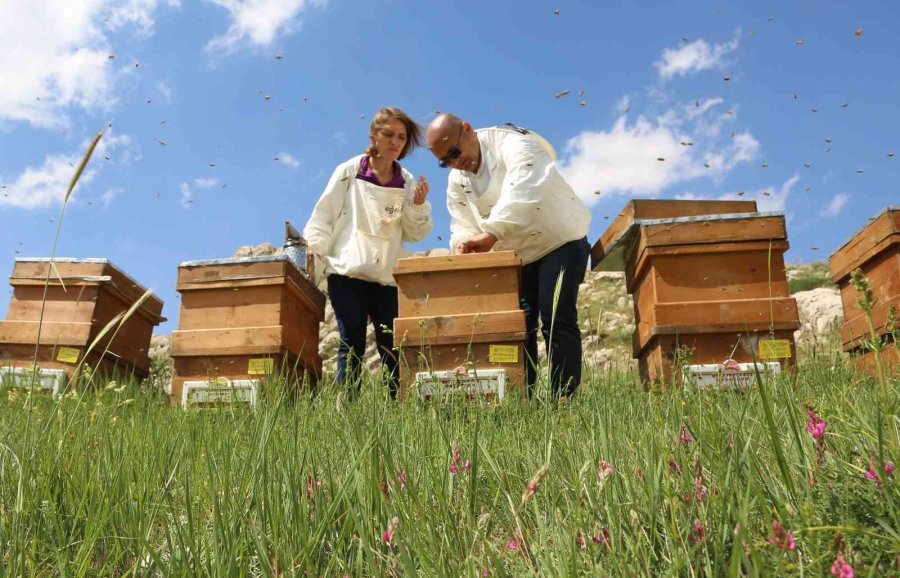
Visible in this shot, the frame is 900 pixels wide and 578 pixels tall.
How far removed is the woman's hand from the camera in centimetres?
624

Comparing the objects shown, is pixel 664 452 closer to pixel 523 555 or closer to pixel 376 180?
pixel 523 555

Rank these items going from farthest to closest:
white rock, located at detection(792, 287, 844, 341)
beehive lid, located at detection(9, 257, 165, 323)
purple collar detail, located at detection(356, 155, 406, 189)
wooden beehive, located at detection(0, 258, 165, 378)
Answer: white rock, located at detection(792, 287, 844, 341), beehive lid, located at detection(9, 257, 165, 323), wooden beehive, located at detection(0, 258, 165, 378), purple collar detail, located at detection(356, 155, 406, 189)

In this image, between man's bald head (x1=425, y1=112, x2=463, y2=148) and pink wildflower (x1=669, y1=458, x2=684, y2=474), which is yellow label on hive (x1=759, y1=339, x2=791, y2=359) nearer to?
man's bald head (x1=425, y1=112, x2=463, y2=148)

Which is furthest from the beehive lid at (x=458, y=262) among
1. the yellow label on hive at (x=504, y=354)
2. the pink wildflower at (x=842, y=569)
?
the pink wildflower at (x=842, y=569)

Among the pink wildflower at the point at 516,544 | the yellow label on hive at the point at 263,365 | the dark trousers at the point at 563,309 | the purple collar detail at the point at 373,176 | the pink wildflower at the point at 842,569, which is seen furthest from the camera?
the purple collar detail at the point at 373,176

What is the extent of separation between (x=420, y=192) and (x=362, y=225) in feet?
1.96

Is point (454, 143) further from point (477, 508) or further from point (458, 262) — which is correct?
point (477, 508)

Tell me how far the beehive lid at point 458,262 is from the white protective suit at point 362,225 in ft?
Result: 2.71

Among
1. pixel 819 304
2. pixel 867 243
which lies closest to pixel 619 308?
pixel 819 304

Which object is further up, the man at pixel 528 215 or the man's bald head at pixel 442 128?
the man's bald head at pixel 442 128

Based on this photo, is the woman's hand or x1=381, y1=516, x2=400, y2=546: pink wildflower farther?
the woman's hand

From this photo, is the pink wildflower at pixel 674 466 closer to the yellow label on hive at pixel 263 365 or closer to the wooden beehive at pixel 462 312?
the yellow label on hive at pixel 263 365

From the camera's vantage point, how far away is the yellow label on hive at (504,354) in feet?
15.7

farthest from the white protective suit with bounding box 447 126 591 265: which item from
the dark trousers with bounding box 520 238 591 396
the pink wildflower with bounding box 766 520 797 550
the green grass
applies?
the pink wildflower with bounding box 766 520 797 550
